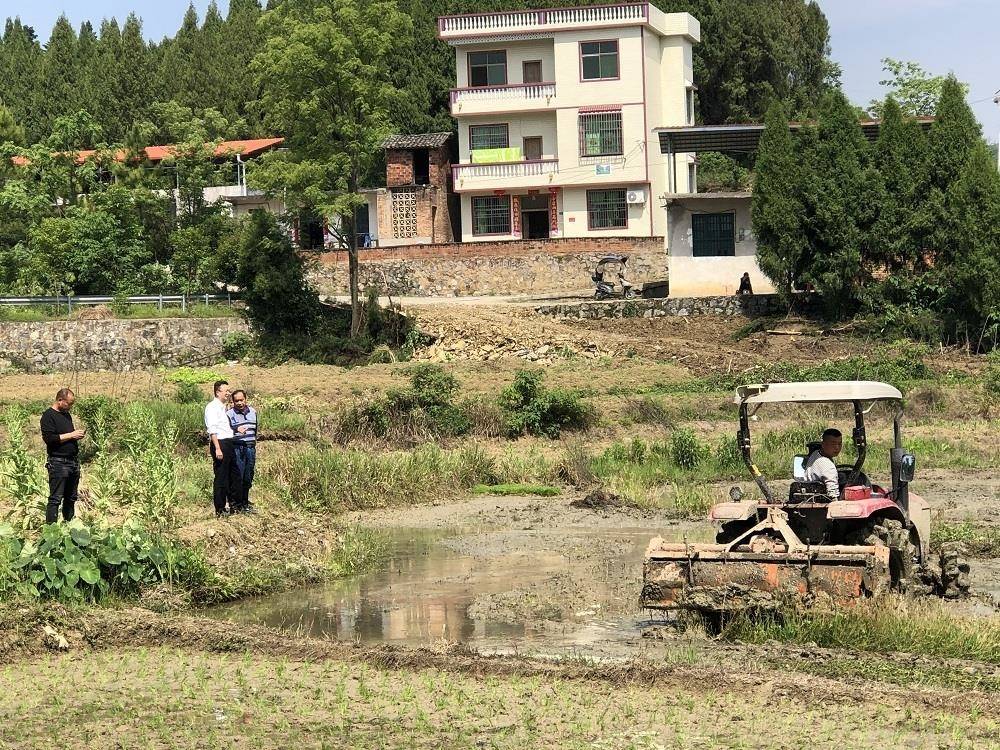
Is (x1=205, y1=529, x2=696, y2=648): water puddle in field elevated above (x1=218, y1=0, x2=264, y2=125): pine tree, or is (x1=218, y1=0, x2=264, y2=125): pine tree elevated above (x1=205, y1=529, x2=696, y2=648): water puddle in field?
(x1=218, y1=0, x2=264, y2=125): pine tree

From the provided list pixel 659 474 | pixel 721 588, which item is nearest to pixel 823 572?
pixel 721 588

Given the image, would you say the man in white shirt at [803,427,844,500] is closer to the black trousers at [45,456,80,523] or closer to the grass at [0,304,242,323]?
the black trousers at [45,456,80,523]

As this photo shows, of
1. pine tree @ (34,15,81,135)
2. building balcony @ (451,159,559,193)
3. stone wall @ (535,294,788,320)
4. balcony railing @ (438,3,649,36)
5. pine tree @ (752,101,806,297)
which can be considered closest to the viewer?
pine tree @ (752,101,806,297)

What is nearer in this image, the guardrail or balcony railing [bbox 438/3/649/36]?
the guardrail

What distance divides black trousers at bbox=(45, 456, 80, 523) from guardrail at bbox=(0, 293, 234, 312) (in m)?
27.9

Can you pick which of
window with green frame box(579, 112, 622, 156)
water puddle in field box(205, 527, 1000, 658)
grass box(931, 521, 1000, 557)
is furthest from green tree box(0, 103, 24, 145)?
grass box(931, 521, 1000, 557)

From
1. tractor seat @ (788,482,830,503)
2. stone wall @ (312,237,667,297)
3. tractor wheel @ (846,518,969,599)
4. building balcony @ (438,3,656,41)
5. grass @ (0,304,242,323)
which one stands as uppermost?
building balcony @ (438,3,656,41)

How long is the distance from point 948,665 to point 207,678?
6095mm

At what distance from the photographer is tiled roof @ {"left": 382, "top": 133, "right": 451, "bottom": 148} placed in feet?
199

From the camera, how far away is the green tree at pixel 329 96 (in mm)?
42562

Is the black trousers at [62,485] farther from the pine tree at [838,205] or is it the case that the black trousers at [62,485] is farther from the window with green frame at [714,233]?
the window with green frame at [714,233]

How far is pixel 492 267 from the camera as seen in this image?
54.1m

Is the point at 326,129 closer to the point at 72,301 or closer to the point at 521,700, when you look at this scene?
the point at 72,301

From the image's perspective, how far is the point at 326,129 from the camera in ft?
142
